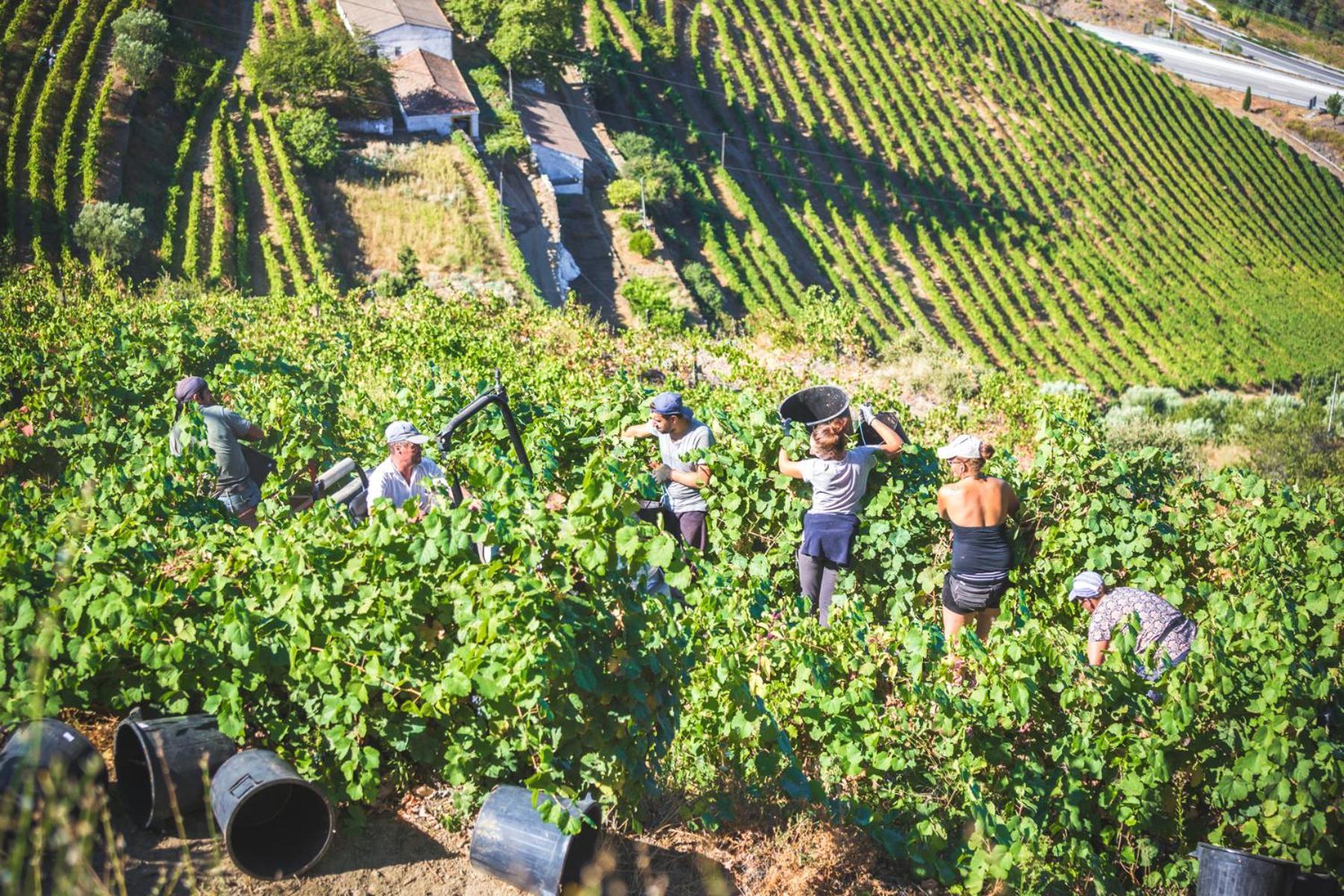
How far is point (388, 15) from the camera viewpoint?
3959 centimetres

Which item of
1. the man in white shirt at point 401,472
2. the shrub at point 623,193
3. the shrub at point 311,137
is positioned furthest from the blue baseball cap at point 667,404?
the shrub at point 623,193

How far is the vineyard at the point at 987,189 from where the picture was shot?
4122cm

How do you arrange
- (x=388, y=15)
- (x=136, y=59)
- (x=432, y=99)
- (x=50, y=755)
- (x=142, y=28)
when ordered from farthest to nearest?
(x=388, y=15)
(x=432, y=99)
(x=142, y=28)
(x=136, y=59)
(x=50, y=755)

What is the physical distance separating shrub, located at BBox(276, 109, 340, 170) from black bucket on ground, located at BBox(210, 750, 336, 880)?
30.4 m

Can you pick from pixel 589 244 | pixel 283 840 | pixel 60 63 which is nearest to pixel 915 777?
pixel 283 840

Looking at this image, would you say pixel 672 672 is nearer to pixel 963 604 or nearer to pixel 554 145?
pixel 963 604

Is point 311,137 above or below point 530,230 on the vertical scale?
above

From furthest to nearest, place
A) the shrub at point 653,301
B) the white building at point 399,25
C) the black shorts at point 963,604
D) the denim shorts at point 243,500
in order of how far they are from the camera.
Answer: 1. the white building at point 399,25
2. the shrub at point 653,301
3. the denim shorts at point 243,500
4. the black shorts at point 963,604

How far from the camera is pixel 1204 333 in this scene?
144ft

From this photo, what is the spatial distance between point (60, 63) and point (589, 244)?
16.2 meters

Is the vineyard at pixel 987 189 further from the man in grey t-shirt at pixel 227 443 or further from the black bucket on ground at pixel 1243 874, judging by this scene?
the black bucket on ground at pixel 1243 874

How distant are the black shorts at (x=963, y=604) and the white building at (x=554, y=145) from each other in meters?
32.6

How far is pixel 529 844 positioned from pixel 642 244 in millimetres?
32386

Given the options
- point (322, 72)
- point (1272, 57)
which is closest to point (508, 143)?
point (322, 72)
